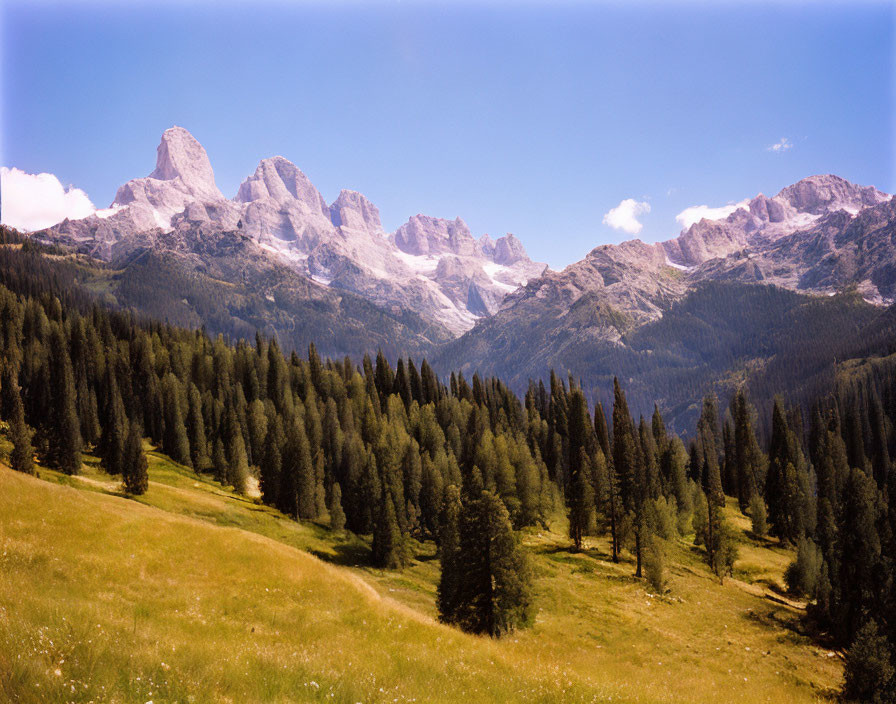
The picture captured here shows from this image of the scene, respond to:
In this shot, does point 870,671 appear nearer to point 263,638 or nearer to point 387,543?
point 263,638

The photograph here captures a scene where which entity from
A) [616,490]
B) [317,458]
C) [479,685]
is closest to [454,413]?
[317,458]

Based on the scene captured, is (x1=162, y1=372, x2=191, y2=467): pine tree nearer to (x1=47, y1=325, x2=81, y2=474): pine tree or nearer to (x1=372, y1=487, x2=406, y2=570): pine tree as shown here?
(x1=47, y1=325, x2=81, y2=474): pine tree

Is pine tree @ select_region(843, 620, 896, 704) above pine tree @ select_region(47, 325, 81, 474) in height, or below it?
below

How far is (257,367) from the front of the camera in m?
154

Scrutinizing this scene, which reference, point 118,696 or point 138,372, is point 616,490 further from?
point 138,372

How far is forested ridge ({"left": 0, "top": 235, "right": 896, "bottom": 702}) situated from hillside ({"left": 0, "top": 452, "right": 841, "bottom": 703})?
907 centimetres

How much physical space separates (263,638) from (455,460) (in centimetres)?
9398

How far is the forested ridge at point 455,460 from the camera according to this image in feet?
193

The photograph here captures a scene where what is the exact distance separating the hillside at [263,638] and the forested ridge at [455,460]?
907 cm

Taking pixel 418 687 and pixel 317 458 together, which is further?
pixel 317 458

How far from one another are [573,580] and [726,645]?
Result: 21791 mm

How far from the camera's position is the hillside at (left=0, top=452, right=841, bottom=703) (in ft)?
55.5

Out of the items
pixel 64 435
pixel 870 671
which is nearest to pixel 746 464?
pixel 870 671

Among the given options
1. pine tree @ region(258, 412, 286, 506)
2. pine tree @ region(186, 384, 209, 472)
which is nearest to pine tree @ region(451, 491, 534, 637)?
→ pine tree @ region(258, 412, 286, 506)
